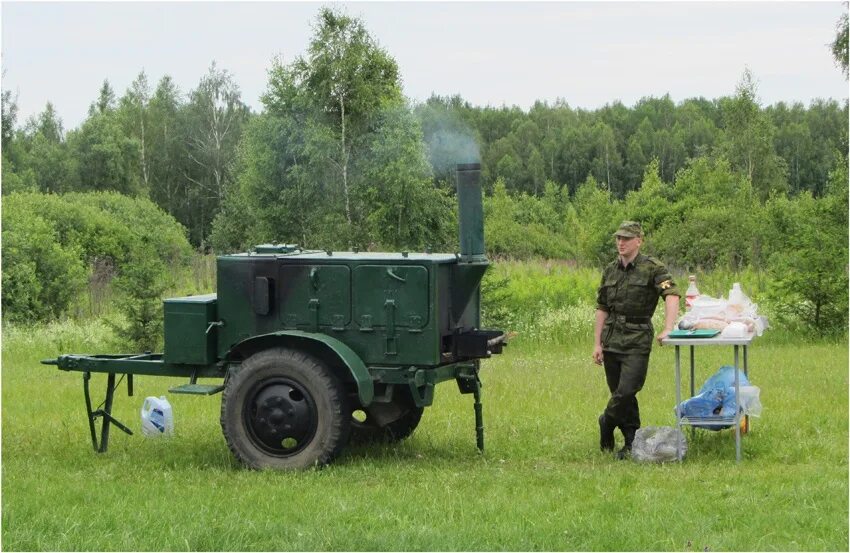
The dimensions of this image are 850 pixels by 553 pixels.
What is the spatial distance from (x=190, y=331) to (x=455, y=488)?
2.66 meters

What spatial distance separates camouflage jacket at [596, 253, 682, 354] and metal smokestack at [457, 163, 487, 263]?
1.18 meters

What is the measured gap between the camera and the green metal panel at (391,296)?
962 cm

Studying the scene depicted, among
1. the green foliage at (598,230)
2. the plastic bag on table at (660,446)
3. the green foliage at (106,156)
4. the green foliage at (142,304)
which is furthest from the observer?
the green foliage at (106,156)

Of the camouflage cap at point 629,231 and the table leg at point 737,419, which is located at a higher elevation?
the camouflage cap at point 629,231

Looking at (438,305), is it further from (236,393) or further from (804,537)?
(804,537)

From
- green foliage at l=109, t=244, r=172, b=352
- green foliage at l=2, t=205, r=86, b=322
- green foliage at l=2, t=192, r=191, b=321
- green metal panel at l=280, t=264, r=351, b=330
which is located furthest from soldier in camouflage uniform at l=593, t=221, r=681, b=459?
green foliage at l=2, t=205, r=86, b=322

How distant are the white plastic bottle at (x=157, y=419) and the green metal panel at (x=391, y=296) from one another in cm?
279

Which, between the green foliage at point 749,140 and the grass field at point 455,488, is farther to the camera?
the green foliage at point 749,140

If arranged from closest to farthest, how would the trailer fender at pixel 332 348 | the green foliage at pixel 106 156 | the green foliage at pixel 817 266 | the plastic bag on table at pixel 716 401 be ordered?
the trailer fender at pixel 332 348, the plastic bag on table at pixel 716 401, the green foliage at pixel 817 266, the green foliage at pixel 106 156

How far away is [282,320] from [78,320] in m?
18.1

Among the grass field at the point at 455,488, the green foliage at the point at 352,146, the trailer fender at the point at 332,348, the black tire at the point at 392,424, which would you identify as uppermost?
the green foliage at the point at 352,146

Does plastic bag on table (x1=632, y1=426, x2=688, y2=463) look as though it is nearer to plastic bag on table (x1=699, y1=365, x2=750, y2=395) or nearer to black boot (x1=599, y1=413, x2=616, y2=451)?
black boot (x1=599, y1=413, x2=616, y2=451)

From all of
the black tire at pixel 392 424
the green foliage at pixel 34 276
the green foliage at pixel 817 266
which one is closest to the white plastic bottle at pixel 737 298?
the black tire at pixel 392 424

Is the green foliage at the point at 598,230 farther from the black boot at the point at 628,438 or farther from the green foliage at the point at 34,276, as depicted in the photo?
the black boot at the point at 628,438
